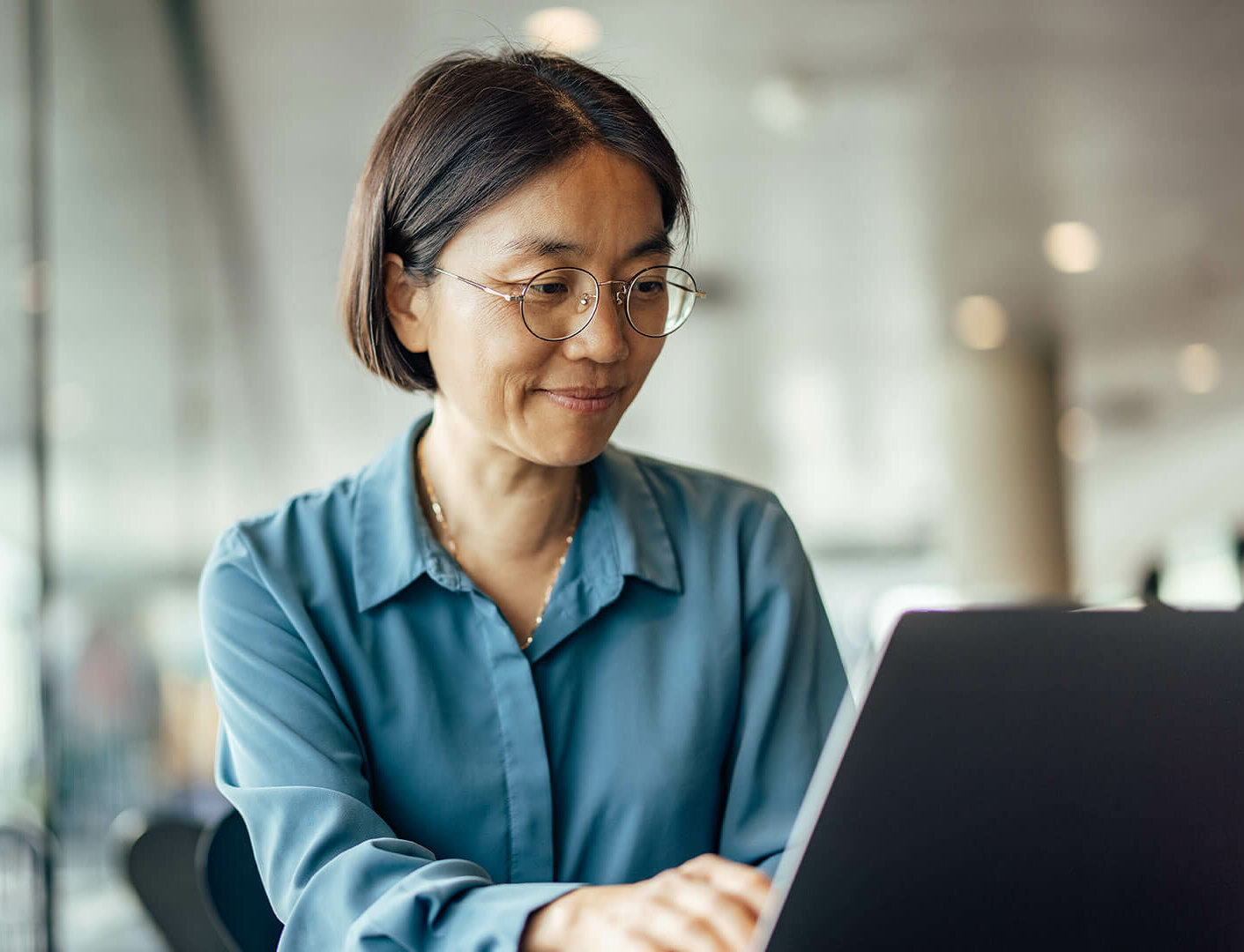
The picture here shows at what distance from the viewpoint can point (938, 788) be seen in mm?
559

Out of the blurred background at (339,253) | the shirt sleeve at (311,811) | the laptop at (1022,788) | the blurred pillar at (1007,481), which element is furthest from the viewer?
the blurred pillar at (1007,481)

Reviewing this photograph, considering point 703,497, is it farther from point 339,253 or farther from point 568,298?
point 339,253

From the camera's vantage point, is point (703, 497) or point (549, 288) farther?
point (703, 497)

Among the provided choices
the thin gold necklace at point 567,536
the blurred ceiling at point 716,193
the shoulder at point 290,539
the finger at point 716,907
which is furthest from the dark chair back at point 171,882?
the blurred ceiling at point 716,193

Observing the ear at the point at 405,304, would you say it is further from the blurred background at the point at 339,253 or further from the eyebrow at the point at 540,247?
the blurred background at the point at 339,253

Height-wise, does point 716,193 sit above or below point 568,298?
above

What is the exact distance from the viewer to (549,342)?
3.51 feet

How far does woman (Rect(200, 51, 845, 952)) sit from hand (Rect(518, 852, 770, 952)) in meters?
0.28

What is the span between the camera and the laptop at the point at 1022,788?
1.77 feet

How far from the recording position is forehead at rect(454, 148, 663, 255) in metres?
1.04

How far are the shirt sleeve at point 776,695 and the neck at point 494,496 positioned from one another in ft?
0.70

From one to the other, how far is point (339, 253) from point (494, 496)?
2469mm

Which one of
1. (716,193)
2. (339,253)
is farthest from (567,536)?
(716,193)

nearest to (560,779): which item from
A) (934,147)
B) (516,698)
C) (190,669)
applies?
(516,698)
